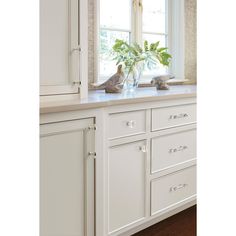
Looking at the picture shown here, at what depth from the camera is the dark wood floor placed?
2586 mm

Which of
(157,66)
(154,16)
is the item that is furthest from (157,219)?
(154,16)

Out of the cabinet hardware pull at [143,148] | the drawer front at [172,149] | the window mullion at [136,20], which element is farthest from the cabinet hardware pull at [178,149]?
the window mullion at [136,20]

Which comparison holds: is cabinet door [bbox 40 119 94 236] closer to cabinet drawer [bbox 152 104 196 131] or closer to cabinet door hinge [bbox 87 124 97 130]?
cabinet door hinge [bbox 87 124 97 130]

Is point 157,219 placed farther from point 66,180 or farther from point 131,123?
point 66,180

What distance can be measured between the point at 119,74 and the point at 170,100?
0.36 metres

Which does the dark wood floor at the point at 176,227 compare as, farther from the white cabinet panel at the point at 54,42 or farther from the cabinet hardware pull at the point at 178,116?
the white cabinet panel at the point at 54,42

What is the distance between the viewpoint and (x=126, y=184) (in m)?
2.31

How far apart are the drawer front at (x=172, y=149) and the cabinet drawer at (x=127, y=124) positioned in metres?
0.18

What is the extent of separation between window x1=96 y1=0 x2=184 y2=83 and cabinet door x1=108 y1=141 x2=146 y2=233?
0.80m

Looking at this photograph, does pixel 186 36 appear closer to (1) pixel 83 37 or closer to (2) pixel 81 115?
(1) pixel 83 37

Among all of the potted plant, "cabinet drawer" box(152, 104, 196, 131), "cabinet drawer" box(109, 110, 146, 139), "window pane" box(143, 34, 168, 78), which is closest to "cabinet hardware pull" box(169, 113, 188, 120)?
"cabinet drawer" box(152, 104, 196, 131)

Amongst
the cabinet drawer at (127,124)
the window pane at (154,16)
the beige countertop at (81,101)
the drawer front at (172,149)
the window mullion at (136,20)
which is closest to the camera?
the beige countertop at (81,101)

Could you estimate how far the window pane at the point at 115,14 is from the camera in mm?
3057

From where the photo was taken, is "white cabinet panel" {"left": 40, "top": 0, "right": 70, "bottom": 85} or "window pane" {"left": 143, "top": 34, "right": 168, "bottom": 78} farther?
"window pane" {"left": 143, "top": 34, "right": 168, "bottom": 78}
